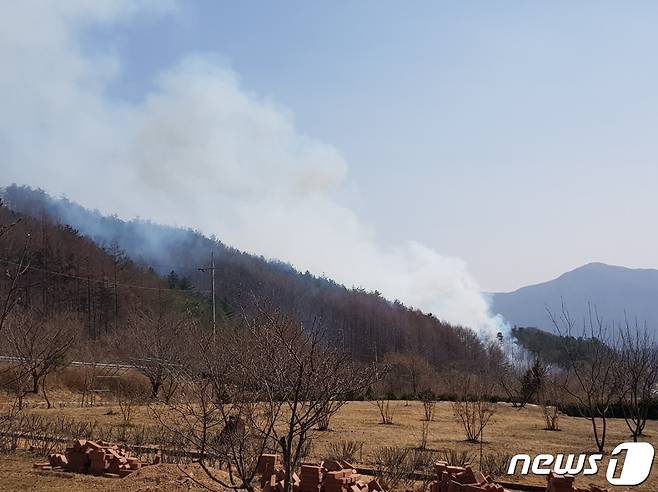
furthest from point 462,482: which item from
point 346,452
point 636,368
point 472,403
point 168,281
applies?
point 168,281

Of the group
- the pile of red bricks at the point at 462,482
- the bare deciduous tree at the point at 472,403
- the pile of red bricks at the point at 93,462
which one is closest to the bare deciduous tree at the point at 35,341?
the pile of red bricks at the point at 93,462

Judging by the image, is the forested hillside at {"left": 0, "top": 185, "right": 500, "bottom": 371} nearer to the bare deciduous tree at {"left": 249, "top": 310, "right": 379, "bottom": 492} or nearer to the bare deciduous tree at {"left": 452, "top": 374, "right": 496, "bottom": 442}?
the bare deciduous tree at {"left": 452, "top": 374, "right": 496, "bottom": 442}

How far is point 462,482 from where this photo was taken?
9242 mm

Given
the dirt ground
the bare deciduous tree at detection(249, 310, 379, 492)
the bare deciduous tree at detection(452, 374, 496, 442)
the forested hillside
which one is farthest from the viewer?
the forested hillside

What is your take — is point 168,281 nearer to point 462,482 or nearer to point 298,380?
point 462,482

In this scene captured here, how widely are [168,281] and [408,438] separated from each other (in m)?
52.6

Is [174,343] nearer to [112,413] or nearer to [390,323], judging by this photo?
[112,413]

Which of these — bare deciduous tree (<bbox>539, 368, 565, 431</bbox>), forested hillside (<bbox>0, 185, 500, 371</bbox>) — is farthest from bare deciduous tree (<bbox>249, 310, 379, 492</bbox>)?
forested hillside (<bbox>0, 185, 500, 371</bbox>)

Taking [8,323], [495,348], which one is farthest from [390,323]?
[8,323]

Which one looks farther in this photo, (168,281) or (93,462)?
(168,281)

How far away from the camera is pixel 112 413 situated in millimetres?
21766

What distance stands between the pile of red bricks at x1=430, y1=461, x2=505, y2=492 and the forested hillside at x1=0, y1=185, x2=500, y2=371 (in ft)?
69.1

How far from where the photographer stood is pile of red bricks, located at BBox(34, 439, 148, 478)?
11579mm

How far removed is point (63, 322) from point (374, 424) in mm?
19110
